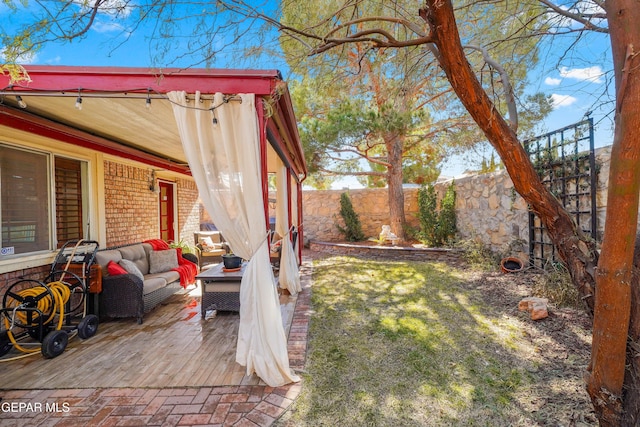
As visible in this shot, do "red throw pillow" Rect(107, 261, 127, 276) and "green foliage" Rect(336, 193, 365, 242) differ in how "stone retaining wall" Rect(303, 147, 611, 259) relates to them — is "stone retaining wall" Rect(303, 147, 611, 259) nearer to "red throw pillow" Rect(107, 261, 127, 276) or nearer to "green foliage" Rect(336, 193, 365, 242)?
"green foliage" Rect(336, 193, 365, 242)

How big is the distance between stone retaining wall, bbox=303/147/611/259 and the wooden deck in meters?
4.57

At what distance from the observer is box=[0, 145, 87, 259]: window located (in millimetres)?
3352

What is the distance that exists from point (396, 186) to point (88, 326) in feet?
25.1

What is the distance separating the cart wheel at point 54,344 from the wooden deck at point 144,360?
0.06m

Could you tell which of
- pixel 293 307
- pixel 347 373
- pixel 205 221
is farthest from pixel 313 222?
pixel 347 373

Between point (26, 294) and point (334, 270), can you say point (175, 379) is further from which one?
point (334, 270)

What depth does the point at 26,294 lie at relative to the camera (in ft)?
9.59

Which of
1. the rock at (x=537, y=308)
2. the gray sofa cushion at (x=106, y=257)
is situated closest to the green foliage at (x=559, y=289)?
the rock at (x=537, y=308)

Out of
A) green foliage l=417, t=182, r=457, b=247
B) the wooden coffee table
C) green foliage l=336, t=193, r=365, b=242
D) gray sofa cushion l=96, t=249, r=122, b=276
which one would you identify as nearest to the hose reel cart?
gray sofa cushion l=96, t=249, r=122, b=276

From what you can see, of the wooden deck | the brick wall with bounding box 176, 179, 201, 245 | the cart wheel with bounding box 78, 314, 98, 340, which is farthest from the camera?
the brick wall with bounding box 176, 179, 201, 245

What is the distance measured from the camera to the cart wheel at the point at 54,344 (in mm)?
2846

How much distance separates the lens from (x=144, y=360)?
9.32 ft

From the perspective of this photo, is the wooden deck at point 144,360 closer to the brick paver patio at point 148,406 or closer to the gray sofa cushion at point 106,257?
the brick paver patio at point 148,406

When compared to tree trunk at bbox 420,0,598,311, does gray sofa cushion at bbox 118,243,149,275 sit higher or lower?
lower
